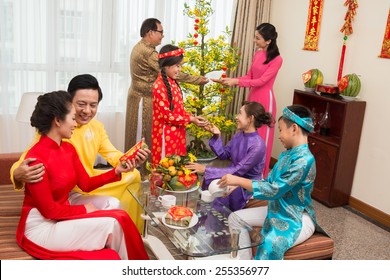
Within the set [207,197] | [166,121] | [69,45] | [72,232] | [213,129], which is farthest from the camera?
[69,45]

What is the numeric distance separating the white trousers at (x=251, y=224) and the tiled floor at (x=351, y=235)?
1.91 feet

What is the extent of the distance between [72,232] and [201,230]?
2.21 ft

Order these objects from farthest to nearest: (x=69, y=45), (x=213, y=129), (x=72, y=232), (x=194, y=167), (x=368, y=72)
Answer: (x=69, y=45), (x=368, y=72), (x=213, y=129), (x=194, y=167), (x=72, y=232)

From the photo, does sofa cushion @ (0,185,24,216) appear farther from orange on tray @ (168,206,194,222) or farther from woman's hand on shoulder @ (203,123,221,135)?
woman's hand on shoulder @ (203,123,221,135)

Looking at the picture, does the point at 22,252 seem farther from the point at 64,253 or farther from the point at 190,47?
the point at 190,47

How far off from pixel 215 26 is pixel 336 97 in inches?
69.9

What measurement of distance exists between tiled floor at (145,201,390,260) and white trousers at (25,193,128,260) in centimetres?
75

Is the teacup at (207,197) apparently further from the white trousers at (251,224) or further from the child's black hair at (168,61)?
the child's black hair at (168,61)

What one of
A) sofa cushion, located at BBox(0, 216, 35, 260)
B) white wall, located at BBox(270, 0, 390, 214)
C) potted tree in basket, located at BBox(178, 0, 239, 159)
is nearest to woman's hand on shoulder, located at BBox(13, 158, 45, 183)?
sofa cushion, located at BBox(0, 216, 35, 260)

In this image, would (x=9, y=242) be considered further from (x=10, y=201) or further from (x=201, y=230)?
(x=201, y=230)

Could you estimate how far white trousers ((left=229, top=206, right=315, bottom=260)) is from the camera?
2291 millimetres

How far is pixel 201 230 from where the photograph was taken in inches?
91.1

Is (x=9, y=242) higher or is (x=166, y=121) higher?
(x=166, y=121)

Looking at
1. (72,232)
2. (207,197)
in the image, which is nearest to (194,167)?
(207,197)
